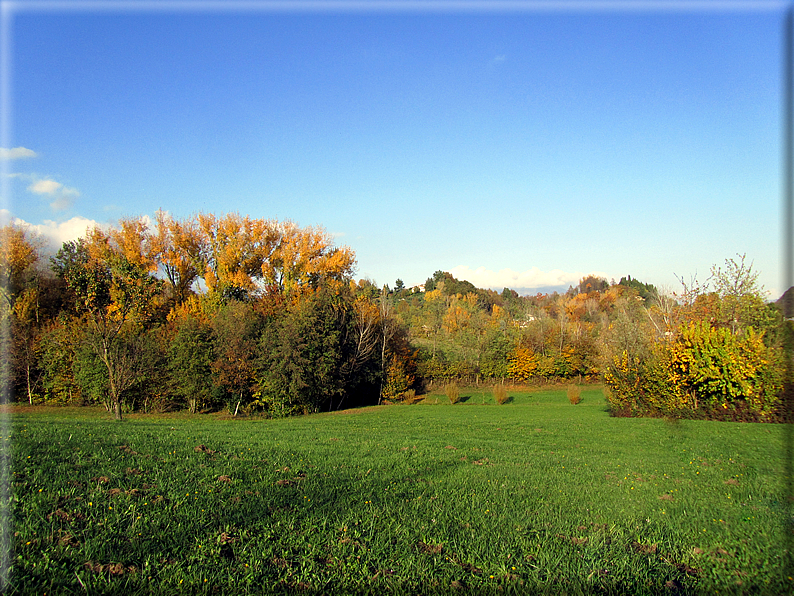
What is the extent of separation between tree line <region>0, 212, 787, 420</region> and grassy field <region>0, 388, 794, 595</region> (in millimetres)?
4198

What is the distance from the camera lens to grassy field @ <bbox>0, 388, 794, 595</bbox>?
405 cm

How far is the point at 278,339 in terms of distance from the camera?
96.5 ft

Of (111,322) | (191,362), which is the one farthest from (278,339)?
(111,322)

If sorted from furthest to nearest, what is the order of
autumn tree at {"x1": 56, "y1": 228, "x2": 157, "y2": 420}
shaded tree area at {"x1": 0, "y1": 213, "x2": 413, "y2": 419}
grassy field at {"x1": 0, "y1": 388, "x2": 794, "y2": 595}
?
shaded tree area at {"x1": 0, "y1": 213, "x2": 413, "y2": 419}, autumn tree at {"x1": 56, "y1": 228, "x2": 157, "y2": 420}, grassy field at {"x1": 0, "y1": 388, "x2": 794, "y2": 595}

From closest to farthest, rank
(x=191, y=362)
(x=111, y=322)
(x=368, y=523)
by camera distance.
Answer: (x=368, y=523) → (x=111, y=322) → (x=191, y=362)

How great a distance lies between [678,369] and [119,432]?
21.4 m

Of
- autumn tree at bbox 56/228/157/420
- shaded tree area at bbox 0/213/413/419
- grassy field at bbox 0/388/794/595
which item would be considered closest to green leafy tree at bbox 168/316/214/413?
shaded tree area at bbox 0/213/413/419

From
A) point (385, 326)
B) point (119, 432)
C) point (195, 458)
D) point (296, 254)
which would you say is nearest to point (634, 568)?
point (195, 458)

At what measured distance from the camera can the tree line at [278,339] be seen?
19703 millimetres

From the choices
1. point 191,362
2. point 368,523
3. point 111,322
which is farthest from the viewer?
point 191,362

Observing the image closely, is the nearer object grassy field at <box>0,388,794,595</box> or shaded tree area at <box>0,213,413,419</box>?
grassy field at <box>0,388,794,595</box>

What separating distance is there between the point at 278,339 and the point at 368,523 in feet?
82.9

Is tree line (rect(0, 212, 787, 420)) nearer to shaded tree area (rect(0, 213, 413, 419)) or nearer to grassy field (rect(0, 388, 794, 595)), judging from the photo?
shaded tree area (rect(0, 213, 413, 419))

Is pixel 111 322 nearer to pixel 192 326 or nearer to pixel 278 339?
pixel 192 326
